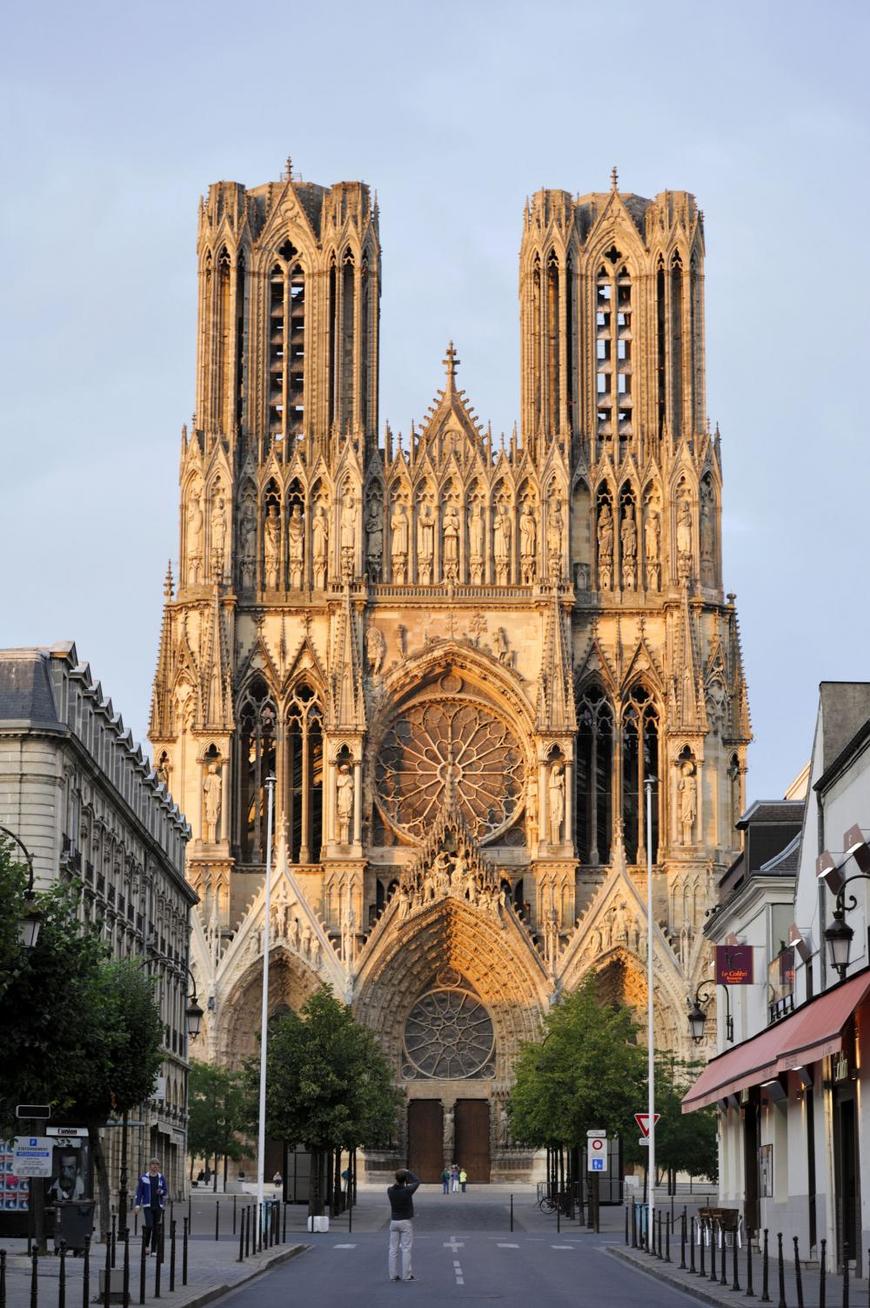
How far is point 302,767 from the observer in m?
84.5

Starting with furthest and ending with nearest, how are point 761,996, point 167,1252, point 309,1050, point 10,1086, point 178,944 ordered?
1. point 178,944
2. point 309,1050
3. point 761,996
4. point 167,1252
5. point 10,1086

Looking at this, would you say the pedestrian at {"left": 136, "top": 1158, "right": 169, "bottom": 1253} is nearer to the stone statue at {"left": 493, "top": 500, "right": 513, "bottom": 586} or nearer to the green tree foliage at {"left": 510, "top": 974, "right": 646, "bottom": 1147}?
the green tree foliage at {"left": 510, "top": 974, "right": 646, "bottom": 1147}

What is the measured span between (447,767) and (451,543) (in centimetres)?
814

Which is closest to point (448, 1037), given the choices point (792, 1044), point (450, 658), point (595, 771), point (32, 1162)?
point (595, 771)

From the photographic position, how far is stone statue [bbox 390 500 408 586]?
281 feet

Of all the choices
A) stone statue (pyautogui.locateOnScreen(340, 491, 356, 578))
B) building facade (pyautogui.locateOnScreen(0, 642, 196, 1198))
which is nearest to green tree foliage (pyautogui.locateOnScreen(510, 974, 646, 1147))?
building facade (pyautogui.locateOnScreen(0, 642, 196, 1198))

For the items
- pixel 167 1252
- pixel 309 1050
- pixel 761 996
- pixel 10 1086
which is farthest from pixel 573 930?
pixel 10 1086

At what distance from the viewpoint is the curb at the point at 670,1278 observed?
29409 millimetres

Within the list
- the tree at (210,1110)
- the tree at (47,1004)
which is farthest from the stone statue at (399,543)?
the tree at (47,1004)

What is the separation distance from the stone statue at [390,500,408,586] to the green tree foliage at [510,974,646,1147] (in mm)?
22077

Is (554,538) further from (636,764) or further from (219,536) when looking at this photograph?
(219,536)

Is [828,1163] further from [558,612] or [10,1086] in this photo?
[558,612]

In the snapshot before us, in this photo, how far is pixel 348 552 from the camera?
85.0 m

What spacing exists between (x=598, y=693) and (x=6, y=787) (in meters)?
38.9
